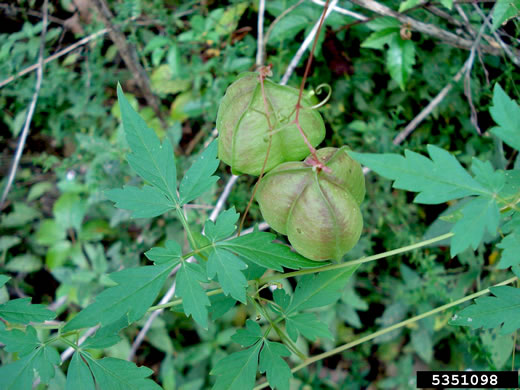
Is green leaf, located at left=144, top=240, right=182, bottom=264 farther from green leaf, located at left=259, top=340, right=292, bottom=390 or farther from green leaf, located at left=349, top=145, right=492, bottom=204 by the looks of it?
green leaf, located at left=349, top=145, right=492, bottom=204

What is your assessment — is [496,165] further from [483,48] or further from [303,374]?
[303,374]

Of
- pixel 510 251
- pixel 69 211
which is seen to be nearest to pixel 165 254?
pixel 510 251

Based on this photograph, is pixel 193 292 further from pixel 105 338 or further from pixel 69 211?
pixel 69 211

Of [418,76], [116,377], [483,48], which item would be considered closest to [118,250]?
[116,377]

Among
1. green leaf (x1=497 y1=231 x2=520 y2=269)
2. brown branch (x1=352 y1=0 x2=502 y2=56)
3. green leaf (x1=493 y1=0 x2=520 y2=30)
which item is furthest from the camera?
brown branch (x1=352 y1=0 x2=502 y2=56)

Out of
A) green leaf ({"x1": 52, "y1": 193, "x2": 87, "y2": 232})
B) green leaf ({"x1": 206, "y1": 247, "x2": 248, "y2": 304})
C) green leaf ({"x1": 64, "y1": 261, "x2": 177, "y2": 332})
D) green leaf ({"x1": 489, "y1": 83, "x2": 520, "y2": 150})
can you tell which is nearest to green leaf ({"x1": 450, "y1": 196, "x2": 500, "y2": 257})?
green leaf ({"x1": 489, "y1": 83, "x2": 520, "y2": 150})

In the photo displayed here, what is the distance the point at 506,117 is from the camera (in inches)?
37.6

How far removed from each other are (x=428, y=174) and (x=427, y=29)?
3.83ft

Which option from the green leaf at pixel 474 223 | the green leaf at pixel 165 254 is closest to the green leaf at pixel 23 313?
the green leaf at pixel 165 254

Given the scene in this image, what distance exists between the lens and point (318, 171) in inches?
41.8

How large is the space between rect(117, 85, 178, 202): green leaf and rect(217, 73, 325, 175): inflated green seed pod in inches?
6.9

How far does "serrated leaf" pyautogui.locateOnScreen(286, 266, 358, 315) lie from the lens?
119 centimetres

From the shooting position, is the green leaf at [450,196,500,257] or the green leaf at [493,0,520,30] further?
the green leaf at [493,0,520,30]

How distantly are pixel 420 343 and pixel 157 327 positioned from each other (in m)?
1.43
